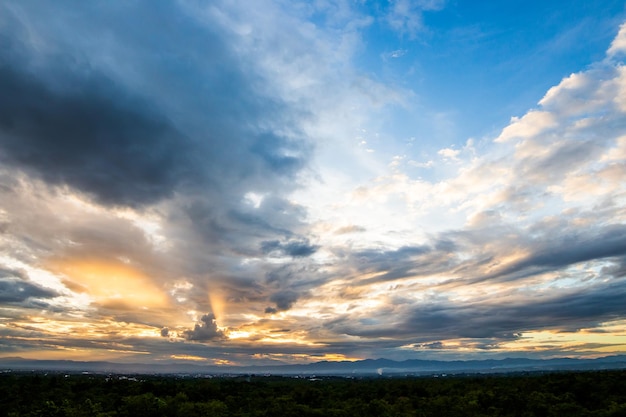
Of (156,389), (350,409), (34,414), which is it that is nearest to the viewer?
(34,414)

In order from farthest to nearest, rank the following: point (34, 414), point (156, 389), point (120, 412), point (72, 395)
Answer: point (156, 389) → point (72, 395) → point (120, 412) → point (34, 414)

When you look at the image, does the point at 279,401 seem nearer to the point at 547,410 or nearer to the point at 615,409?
the point at 547,410

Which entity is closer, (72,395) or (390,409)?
(390,409)

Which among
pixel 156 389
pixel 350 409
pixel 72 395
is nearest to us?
pixel 350 409

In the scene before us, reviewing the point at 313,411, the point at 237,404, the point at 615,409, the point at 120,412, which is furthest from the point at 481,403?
the point at 120,412

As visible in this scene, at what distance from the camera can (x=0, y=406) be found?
221 feet

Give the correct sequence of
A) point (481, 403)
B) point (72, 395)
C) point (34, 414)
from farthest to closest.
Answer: point (72, 395), point (481, 403), point (34, 414)

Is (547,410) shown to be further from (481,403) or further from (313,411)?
(313,411)

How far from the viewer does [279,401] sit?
75.8 m

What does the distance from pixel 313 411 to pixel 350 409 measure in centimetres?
762

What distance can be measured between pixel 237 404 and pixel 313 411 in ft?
71.6

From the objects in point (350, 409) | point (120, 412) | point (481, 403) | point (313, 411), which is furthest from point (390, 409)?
point (120, 412)

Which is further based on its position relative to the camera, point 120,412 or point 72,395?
point 72,395

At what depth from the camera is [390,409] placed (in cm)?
6750
